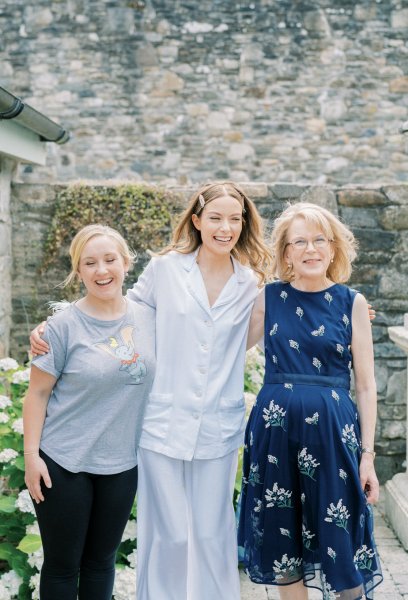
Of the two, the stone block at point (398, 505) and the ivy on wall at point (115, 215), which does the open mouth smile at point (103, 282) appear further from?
the ivy on wall at point (115, 215)

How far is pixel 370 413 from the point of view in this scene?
2316mm

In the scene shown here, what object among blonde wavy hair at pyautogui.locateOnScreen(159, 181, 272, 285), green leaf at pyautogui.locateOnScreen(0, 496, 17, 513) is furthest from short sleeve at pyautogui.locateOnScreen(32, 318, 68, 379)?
green leaf at pyautogui.locateOnScreen(0, 496, 17, 513)

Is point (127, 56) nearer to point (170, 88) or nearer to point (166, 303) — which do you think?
point (170, 88)

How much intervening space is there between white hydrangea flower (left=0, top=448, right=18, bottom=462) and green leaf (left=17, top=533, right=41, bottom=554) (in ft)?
→ 1.04

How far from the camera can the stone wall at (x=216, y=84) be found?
855cm

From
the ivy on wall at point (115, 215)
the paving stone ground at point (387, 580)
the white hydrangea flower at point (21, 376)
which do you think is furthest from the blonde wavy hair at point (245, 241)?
the ivy on wall at point (115, 215)

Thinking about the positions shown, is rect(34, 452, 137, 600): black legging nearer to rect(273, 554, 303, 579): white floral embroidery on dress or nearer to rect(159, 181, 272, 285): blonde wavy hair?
rect(273, 554, 303, 579): white floral embroidery on dress

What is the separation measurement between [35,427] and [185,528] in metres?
0.67

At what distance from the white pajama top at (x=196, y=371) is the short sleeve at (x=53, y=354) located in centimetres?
39

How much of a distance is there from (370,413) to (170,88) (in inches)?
282

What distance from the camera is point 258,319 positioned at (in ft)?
8.15

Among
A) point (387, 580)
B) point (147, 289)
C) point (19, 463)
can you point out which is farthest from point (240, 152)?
point (19, 463)

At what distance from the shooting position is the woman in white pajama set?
2.36m

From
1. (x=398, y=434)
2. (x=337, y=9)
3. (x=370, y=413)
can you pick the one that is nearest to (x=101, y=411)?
(x=370, y=413)
